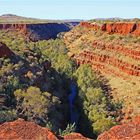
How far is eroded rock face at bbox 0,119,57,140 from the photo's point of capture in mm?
17938

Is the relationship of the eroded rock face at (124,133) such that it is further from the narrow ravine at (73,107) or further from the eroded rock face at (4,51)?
the eroded rock face at (4,51)

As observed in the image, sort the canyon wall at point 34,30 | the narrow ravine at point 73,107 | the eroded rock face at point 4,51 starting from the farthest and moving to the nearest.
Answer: the canyon wall at point 34,30
the eroded rock face at point 4,51
the narrow ravine at point 73,107

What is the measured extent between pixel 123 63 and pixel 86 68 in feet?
21.4

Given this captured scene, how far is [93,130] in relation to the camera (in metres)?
42.9

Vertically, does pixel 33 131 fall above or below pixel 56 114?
above

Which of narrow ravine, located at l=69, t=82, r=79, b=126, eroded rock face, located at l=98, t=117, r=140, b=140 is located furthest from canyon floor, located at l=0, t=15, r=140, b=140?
narrow ravine, located at l=69, t=82, r=79, b=126

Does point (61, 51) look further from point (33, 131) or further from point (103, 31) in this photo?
point (33, 131)

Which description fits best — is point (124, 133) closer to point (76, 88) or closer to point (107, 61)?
point (76, 88)

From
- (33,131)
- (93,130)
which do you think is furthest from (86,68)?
(33,131)

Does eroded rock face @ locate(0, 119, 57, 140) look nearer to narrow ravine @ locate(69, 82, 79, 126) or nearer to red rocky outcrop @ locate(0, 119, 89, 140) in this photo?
red rocky outcrop @ locate(0, 119, 89, 140)

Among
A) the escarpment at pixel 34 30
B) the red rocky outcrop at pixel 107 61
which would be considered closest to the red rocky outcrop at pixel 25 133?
the red rocky outcrop at pixel 107 61

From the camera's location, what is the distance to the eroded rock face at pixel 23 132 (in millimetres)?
17938

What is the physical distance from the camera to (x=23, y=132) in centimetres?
1838

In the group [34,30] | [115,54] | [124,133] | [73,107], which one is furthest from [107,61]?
[34,30]
